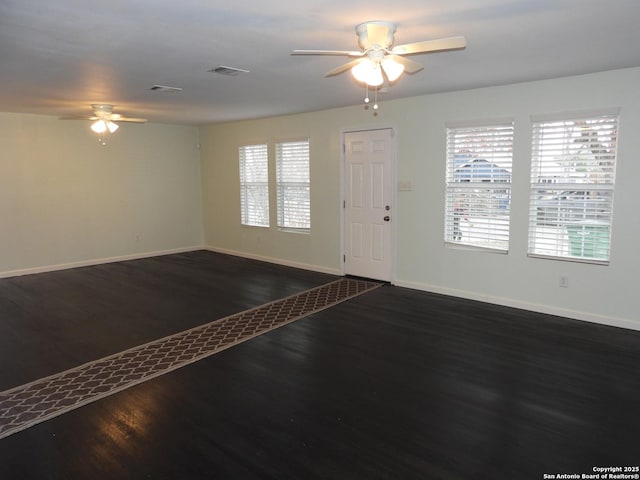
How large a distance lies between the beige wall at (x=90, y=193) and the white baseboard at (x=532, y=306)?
15.4 feet

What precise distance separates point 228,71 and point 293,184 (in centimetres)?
313

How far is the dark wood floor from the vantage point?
Result: 2.25 meters

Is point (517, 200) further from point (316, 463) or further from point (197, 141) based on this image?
point (197, 141)

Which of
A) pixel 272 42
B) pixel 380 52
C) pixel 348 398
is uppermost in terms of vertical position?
pixel 272 42

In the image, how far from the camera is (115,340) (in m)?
3.93

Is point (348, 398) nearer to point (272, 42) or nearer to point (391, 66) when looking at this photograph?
point (391, 66)

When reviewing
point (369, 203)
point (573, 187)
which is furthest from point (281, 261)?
point (573, 187)

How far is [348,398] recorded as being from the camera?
2.88 meters

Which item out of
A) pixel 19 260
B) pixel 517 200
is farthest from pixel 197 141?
pixel 517 200

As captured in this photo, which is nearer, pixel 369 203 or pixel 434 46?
pixel 434 46

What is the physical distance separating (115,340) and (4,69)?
2.54 m

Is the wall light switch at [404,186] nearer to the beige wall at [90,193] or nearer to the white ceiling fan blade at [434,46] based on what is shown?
the white ceiling fan blade at [434,46]

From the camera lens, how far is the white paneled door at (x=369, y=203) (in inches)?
226

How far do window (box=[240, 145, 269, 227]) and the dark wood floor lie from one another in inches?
112
